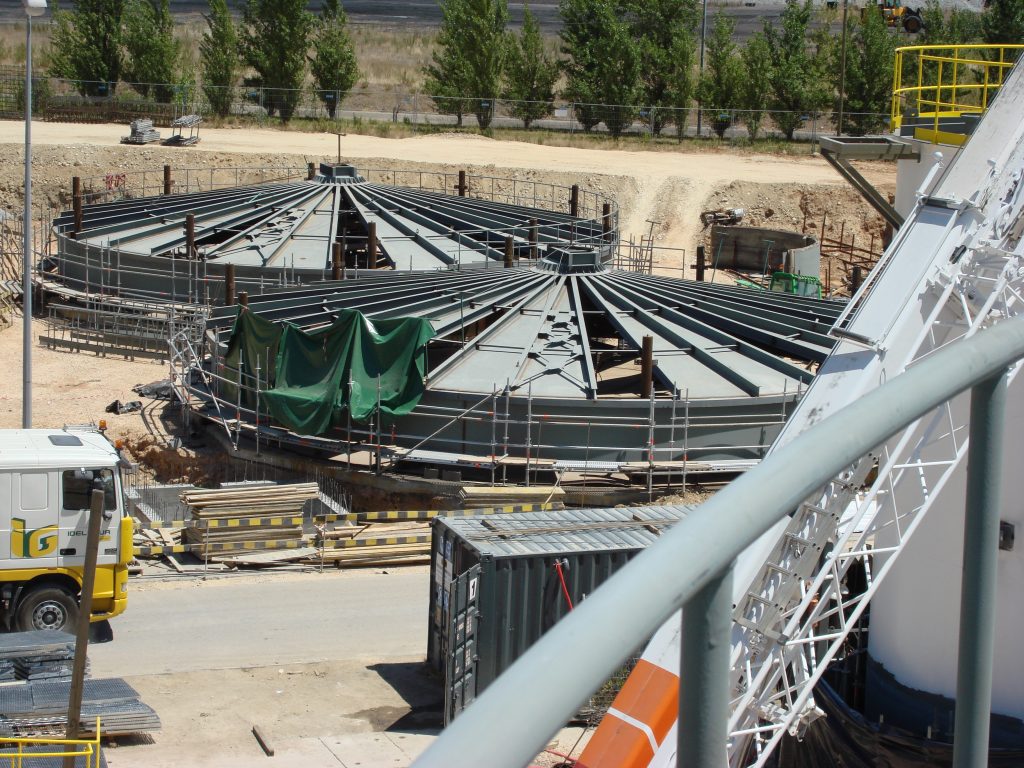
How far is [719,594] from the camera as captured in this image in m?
3.02

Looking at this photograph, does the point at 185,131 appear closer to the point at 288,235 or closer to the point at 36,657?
the point at 288,235

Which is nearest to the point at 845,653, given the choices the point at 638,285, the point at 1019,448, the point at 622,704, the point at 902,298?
the point at 1019,448

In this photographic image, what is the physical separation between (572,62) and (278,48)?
1722 cm

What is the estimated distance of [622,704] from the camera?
1027 cm

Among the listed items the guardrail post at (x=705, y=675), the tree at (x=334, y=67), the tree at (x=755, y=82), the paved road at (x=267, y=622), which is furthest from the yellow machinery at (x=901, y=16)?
the guardrail post at (x=705, y=675)

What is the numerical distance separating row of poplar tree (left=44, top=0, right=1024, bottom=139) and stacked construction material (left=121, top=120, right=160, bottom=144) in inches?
470

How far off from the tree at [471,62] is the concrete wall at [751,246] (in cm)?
2386

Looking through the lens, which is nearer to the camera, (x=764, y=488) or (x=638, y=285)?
(x=764, y=488)

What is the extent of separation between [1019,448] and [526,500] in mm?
14196

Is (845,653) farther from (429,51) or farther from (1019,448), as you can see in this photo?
(429,51)

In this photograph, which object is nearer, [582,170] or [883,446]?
[883,446]

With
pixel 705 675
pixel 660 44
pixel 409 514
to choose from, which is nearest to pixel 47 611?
pixel 409 514

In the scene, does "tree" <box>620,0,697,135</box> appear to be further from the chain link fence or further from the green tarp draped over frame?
the green tarp draped over frame

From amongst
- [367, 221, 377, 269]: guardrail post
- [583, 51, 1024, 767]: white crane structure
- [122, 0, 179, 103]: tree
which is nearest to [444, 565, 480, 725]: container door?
[583, 51, 1024, 767]: white crane structure
